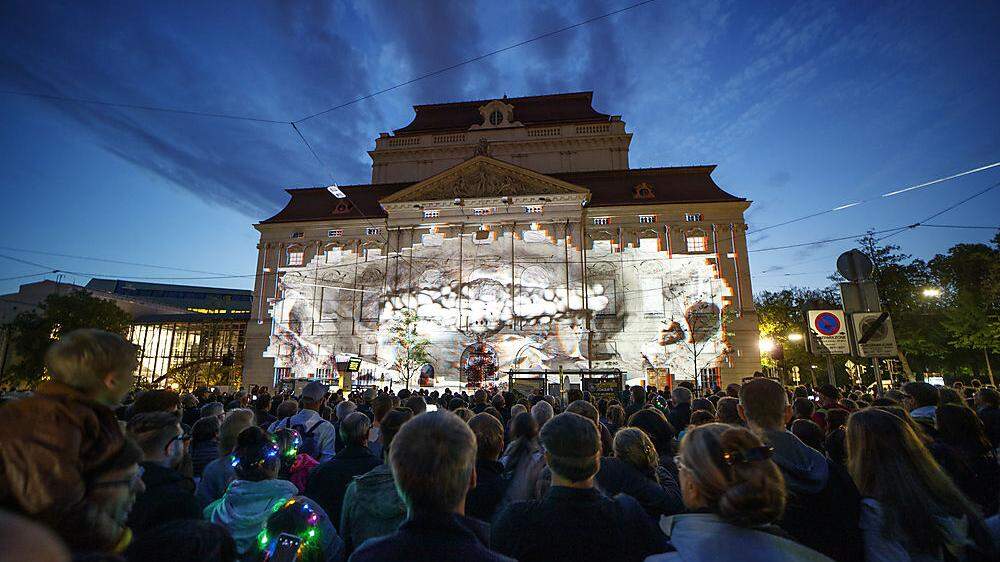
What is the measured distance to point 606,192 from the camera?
117ft

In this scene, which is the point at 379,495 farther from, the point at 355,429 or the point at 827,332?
the point at 827,332

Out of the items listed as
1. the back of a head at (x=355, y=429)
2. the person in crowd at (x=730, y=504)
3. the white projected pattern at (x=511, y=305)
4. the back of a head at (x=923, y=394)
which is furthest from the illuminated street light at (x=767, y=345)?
the person in crowd at (x=730, y=504)

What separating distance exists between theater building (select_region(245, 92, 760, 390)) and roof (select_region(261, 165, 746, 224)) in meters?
0.12

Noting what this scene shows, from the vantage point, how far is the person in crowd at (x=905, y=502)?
8.58 feet

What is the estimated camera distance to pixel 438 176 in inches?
1378

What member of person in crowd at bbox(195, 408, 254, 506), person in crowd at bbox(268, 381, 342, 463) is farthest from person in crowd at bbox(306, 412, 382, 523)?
person in crowd at bbox(268, 381, 342, 463)

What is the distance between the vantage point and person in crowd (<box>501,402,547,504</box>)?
14.0ft

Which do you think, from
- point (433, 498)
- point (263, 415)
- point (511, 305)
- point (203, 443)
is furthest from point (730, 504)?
point (511, 305)

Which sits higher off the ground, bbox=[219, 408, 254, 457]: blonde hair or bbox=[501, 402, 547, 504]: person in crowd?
bbox=[219, 408, 254, 457]: blonde hair

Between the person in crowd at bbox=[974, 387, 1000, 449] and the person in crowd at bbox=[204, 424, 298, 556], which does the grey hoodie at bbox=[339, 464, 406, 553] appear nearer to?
the person in crowd at bbox=[204, 424, 298, 556]

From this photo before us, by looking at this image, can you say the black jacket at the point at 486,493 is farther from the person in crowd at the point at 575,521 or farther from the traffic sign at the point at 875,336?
the traffic sign at the point at 875,336

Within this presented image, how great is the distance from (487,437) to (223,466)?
7.86ft

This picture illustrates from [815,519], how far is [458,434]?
2.71 m

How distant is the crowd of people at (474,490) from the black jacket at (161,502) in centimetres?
1
